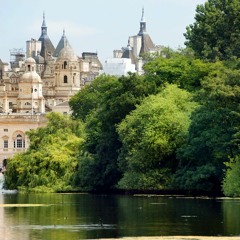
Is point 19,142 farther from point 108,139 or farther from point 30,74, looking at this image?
point 108,139

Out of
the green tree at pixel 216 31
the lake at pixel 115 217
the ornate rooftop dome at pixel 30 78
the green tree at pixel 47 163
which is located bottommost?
the lake at pixel 115 217

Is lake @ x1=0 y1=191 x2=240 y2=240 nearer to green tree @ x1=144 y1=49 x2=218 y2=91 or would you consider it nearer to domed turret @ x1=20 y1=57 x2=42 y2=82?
green tree @ x1=144 y1=49 x2=218 y2=91

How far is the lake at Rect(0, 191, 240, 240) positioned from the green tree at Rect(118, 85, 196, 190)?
271 cm

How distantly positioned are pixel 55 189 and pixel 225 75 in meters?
16.5

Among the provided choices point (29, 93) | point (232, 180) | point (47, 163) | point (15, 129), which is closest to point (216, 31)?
point (47, 163)

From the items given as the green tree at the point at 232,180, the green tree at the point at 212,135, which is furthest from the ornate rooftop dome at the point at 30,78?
the green tree at the point at 232,180

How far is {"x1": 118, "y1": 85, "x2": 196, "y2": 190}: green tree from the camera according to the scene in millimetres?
73750

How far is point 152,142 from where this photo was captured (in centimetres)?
7362

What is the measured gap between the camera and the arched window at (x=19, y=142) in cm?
17176

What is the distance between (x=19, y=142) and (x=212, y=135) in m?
105

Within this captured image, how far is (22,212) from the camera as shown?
5841 centimetres

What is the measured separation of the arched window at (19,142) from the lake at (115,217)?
10032 centimetres

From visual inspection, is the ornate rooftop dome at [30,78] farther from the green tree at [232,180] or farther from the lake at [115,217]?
the green tree at [232,180]

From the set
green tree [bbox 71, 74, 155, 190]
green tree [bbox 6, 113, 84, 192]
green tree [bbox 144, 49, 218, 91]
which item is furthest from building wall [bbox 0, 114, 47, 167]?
green tree [bbox 71, 74, 155, 190]
